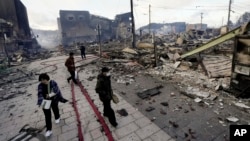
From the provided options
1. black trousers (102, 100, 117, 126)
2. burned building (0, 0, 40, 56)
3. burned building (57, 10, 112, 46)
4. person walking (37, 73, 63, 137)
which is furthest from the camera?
burned building (57, 10, 112, 46)

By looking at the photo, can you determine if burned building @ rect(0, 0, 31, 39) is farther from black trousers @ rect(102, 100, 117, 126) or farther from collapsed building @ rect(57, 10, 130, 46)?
black trousers @ rect(102, 100, 117, 126)

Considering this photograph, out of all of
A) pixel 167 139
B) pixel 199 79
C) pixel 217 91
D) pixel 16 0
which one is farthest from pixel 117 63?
pixel 16 0

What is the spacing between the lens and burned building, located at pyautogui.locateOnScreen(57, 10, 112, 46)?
47.3 metres

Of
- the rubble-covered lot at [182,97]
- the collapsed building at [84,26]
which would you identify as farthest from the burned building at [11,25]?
the rubble-covered lot at [182,97]

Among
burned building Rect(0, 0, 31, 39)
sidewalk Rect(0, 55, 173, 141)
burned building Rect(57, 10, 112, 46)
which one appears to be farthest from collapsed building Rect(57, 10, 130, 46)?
sidewalk Rect(0, 55, 173, 141)

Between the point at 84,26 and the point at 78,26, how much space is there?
1859 millimetres

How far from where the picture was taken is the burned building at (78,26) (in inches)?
1862

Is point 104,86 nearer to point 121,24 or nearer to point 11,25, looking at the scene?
point 11,25

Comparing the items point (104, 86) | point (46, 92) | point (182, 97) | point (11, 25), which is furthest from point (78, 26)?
point (104, 86)

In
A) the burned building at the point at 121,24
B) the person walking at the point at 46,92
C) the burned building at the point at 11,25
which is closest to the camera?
the person walking at the point at 46,92

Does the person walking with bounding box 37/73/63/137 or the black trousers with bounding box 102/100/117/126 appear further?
the black trousers with bounding box 102/100/117/126

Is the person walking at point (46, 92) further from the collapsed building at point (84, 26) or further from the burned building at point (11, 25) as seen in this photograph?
the collapsed building at point (84, 26)

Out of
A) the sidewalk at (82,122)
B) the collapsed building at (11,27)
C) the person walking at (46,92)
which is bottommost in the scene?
Result: the sidewalk at (82,122)

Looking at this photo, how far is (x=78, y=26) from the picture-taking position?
48.7 metres
